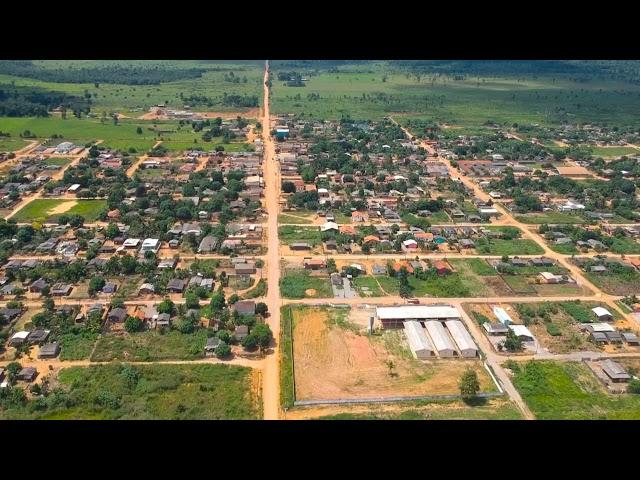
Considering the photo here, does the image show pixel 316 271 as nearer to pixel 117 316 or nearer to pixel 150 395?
pixel 117 316

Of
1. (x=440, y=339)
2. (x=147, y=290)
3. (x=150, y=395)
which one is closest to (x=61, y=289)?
(x=147, y=290)

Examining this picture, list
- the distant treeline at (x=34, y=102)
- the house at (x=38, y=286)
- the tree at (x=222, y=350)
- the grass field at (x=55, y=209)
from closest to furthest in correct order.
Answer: the tree at (x=222, y=350) → the house at (x=38, y=286) → the grass field at (x=55, y=209) → the distant treeline at (x=34, y=102)

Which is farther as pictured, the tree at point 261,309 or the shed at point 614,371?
the tree at point 261,309

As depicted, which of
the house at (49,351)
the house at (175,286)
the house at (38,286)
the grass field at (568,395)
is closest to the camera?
the grass field at (568,395)

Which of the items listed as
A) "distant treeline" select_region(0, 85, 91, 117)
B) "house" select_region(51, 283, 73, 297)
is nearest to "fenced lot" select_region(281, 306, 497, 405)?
"house" select_region(51, 283, 73, 297)

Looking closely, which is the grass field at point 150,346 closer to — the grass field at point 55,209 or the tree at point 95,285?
the tree at point 95,285

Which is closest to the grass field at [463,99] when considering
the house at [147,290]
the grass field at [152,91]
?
the grass field at [152,91]

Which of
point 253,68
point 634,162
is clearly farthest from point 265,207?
point 253,68

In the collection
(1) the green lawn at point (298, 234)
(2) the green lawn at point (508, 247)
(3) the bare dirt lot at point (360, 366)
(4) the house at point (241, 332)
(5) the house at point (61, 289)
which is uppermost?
(1) the green lawn at point (298, 234)

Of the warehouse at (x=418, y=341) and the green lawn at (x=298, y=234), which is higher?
the green lawn at (x=298, y=234)
